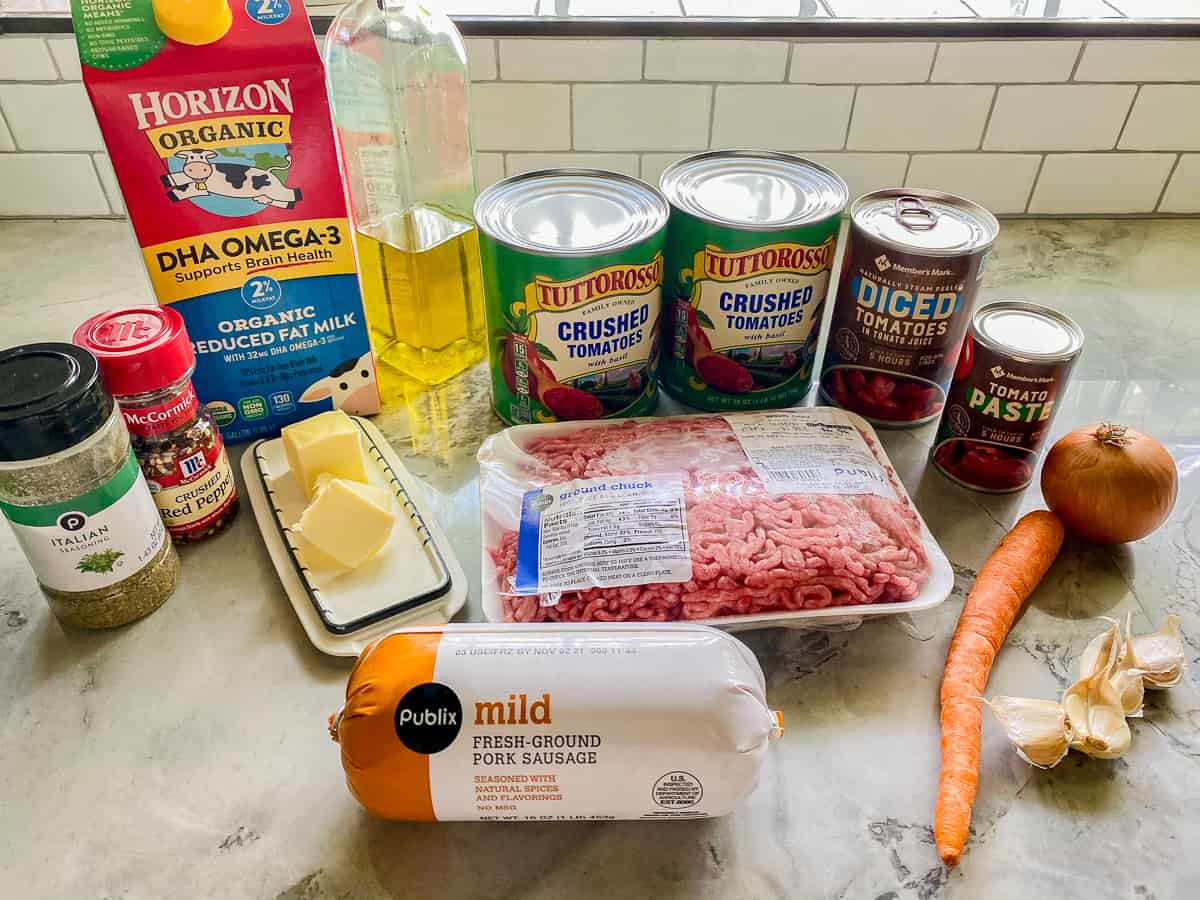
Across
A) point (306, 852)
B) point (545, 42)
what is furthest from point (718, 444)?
point (545, 42)

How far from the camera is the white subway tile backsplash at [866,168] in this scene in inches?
49.6

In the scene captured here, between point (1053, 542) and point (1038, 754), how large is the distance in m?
0.22

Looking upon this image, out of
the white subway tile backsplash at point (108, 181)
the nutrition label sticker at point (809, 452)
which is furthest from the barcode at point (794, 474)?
the white subway tile backsplash at point (108, 181)

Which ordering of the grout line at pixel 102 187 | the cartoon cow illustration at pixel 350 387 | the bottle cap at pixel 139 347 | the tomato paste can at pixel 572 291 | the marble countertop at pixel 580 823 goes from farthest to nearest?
the grout line at pixel 102 187 < the cartoon cow illustration at pixel 350 387 < the tomato paste can at pixel 572 291 < the bottle cap at pixel 139 347 < the marble countertop at pixel 580 823

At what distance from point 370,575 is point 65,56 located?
2.68 feet

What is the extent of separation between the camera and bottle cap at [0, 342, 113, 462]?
640 mm

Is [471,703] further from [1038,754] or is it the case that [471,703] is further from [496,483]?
[1038,754]

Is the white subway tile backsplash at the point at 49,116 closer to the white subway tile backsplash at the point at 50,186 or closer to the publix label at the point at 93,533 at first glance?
the white subway tile backsplash at the point at 50,186

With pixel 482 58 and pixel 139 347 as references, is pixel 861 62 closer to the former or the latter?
pixel 482 58

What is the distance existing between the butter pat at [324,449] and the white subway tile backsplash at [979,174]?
0.84m

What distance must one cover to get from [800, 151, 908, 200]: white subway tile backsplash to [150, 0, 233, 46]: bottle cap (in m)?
0.76

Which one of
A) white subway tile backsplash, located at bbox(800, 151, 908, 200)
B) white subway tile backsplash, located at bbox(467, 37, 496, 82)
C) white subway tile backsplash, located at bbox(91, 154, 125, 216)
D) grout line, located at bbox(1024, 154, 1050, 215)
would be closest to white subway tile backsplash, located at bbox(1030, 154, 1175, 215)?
grout line, located at bbox(1024, 154, 1050, 215)

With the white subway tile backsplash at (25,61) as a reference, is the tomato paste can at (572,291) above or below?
below

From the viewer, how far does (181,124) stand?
764 mm
